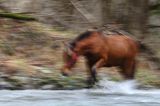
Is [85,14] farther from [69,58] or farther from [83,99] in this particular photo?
[83,99]

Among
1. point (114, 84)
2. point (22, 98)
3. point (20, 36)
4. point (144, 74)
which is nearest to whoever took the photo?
point (22, 98)

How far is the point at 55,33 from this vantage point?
17.3 m

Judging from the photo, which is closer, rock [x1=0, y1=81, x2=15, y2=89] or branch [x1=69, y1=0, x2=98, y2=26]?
rock [x1=0, y1=81, x2=15, y2=89]

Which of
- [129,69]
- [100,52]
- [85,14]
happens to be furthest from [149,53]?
[100,52]

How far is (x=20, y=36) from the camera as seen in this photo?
639 inches

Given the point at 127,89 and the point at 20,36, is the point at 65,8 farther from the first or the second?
the point at 127,89

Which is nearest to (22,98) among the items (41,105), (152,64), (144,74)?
(41,105)

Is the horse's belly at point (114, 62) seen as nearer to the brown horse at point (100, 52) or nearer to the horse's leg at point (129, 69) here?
the brown horse at point (100, 52)

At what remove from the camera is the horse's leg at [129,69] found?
1248 cm

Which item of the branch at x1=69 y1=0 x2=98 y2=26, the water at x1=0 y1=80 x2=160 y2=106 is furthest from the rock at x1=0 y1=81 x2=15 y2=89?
the branch at x1=69 y1=0 x2=98 y2=26

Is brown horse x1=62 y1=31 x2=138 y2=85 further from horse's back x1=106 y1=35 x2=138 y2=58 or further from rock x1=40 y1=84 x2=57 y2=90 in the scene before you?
rock x1=40 y1=84 x2=57 y2=90

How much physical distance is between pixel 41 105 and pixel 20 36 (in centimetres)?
792

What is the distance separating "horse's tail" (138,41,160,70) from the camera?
16.6 meters

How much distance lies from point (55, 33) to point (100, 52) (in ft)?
20.1
